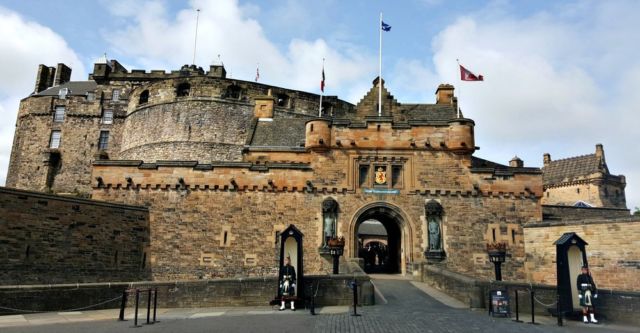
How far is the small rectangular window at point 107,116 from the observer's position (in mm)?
44844

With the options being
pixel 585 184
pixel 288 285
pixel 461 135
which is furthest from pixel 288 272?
pixel 585 184

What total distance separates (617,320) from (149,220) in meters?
18.9

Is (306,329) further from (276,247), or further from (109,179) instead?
(109,179)

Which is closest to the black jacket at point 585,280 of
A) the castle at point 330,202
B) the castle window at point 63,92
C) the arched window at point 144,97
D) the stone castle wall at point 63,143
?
the castle at point 330,202

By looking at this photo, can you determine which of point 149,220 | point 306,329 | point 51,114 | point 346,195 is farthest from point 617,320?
point 51,114

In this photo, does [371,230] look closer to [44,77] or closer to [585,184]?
[585,184]

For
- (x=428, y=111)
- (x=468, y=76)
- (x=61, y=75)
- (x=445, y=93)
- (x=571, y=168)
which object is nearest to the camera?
(x=468, y=76)

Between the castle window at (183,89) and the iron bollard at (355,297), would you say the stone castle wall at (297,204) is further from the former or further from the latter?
the castle window at (183,89)

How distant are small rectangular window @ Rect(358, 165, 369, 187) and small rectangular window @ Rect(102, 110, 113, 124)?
33.3 metres

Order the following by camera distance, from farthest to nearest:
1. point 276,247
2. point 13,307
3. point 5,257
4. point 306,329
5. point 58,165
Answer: point 58,165, point 276,247, point 5,257, point 13,307, point 306,329

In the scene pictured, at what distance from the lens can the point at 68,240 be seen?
18.2 m

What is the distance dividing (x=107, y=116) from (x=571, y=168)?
50.5 meters

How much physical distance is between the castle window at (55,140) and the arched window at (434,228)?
40153 millimetres

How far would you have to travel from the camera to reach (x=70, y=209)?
1848 centimetres
